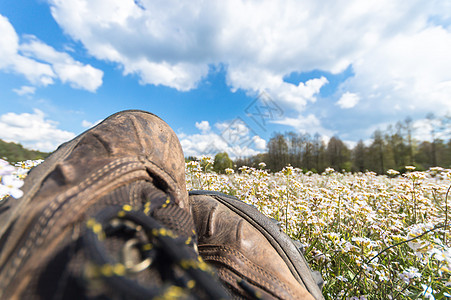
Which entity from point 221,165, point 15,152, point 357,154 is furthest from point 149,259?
point 357,154

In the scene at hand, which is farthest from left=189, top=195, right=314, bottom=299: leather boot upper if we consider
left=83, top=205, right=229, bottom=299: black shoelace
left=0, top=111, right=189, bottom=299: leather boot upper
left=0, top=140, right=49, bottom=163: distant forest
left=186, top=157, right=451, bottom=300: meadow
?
left=0, top=140, right=49, bottom=163: distant forest

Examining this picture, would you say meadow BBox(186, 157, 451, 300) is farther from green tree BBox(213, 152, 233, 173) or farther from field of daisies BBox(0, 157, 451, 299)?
green tree BBox(213, 152, 233, 173)

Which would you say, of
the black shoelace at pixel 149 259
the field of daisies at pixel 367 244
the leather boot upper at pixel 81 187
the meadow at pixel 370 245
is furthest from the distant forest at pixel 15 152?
the black shoelace at pixel 149 259

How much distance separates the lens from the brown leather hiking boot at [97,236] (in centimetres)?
59

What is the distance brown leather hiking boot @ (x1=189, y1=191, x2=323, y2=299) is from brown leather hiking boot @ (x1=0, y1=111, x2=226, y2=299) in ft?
1.26

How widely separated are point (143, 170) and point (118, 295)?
1.77 ft

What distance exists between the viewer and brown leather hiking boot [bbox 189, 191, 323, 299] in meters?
1.05

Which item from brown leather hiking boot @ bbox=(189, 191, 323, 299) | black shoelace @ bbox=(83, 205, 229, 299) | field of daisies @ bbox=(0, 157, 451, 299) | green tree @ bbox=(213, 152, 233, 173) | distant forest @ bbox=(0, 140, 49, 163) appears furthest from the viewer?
green tree @ bbox=(213, 152, 233, 173)

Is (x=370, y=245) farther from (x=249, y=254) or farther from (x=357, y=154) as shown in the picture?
(x=357, y=154)

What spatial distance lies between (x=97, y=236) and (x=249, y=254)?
31.7 inches

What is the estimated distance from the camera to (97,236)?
0.64 m

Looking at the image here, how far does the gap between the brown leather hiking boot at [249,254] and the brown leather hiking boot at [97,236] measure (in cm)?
38

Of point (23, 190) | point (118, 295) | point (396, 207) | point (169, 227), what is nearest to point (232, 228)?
point (169, 227)

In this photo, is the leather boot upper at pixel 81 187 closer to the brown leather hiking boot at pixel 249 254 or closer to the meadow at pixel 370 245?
the brown leather hiking boot at pixel 249 254
